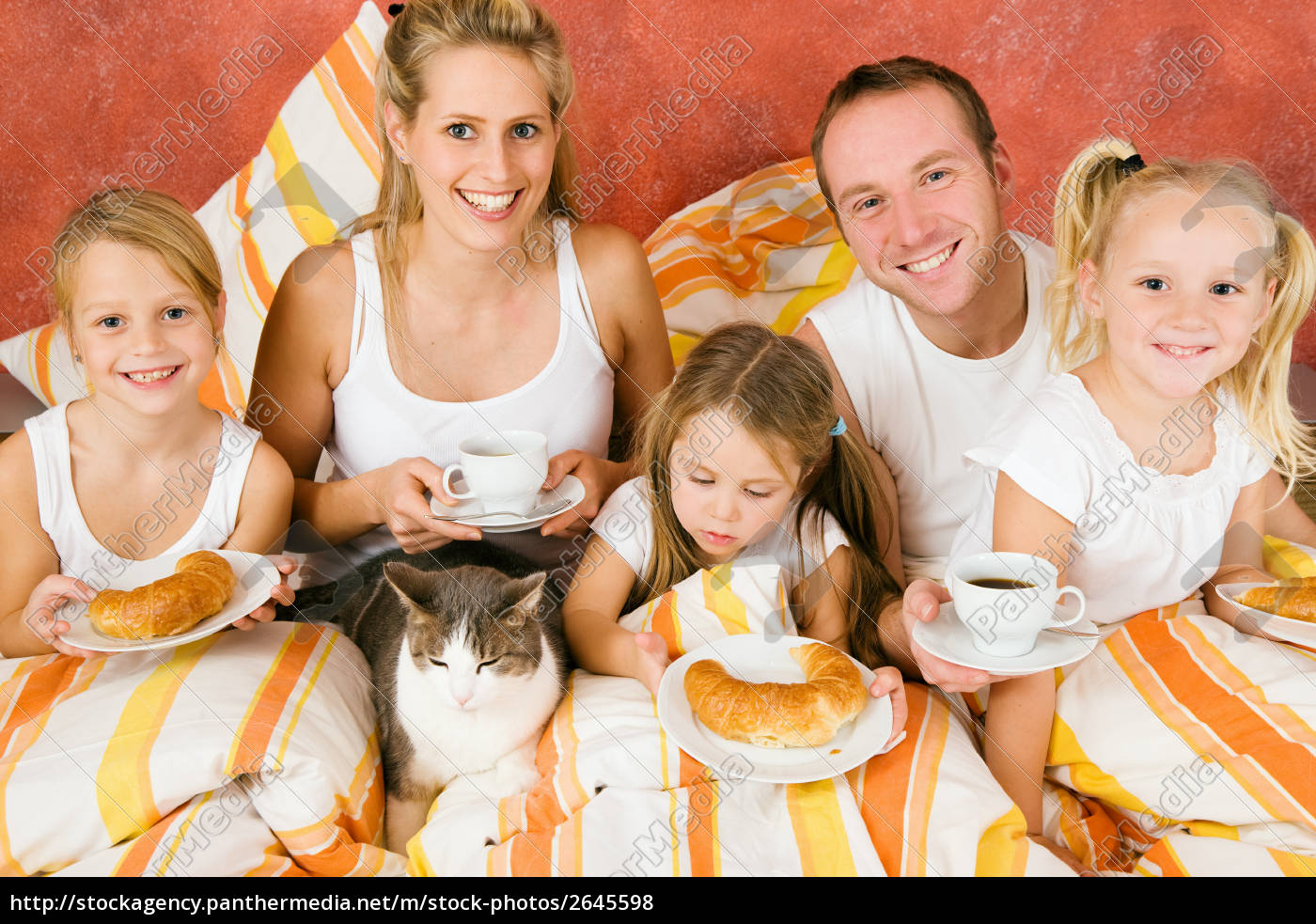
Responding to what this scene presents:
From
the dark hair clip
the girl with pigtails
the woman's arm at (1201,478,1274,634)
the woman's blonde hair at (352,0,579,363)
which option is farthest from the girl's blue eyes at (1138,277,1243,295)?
the woman's blonde hair at (352,0,579,363)

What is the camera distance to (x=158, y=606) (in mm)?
893

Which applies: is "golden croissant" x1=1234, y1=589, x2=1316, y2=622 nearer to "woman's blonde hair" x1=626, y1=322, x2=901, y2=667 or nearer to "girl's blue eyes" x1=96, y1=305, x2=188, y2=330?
"woman's blonde hair" x1=626, y1=322, x2=901, y2=667

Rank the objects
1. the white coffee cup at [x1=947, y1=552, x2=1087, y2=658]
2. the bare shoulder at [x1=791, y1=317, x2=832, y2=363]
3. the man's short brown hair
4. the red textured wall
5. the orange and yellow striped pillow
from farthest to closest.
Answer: the orange and yellow striped pillow
the red textured wall
the bare shoulder at [x1=791, y1=317, x2=832, y2=363]
the man's short brown hair
the white coffee cup at [x1=947, y1=552, x2=1087, y2=658]

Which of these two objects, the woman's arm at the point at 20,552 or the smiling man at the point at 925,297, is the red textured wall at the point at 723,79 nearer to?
the smiling man at the point at 925,297

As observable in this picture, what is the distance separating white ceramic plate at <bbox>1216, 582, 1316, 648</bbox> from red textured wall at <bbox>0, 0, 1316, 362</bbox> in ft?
2.19

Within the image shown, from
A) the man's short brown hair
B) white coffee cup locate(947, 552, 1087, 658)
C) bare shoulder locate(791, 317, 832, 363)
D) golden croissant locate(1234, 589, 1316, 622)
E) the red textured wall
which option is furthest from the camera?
the red textured wall

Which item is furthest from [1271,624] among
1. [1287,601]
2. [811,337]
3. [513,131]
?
[513,131]

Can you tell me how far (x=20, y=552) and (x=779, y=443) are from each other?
80 centimetres

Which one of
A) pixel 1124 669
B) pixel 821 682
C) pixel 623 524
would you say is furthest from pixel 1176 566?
pixel 623 524

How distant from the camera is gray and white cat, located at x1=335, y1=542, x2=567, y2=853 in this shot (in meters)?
0.98

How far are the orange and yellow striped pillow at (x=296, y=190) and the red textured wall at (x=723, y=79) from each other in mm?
111

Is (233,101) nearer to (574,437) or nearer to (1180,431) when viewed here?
(574,437)

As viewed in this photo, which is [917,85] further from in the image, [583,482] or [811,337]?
[583,482]
